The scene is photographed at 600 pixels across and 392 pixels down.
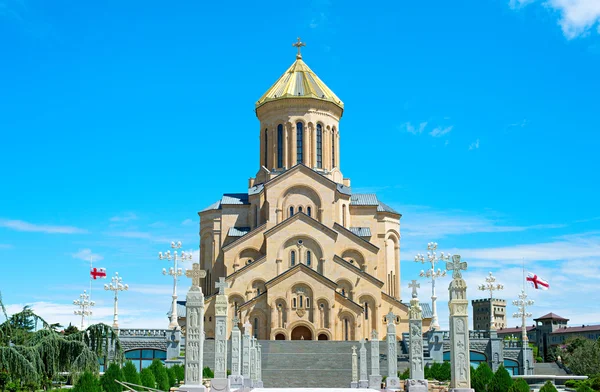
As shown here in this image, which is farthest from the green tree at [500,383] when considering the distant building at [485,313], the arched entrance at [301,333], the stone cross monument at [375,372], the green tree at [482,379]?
the distant building at [485,313]

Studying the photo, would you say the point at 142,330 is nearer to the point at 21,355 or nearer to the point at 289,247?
the point at 289,247

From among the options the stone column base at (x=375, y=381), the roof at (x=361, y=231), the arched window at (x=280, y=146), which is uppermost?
the arched window at (x=280, y=146)

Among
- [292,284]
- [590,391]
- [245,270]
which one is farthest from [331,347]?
[590,391]

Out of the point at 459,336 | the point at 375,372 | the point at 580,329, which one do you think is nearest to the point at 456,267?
the point at 459,336

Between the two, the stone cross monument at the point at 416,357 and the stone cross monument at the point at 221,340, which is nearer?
the stone cross monument at the point at 221,340

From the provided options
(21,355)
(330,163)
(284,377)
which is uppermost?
(330,163)

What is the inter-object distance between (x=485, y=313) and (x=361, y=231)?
65946mm

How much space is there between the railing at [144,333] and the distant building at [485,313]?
7699 cm

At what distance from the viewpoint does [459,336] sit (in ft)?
51.0

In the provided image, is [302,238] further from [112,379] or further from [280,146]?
[112,379]

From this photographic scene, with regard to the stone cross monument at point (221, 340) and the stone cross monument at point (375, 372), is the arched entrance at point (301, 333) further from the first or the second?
the stone cross monument at point (221, 340)

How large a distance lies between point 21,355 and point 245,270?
1155 inches

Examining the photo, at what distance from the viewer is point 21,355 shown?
1581 centimetres

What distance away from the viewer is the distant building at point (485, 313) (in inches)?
4313
